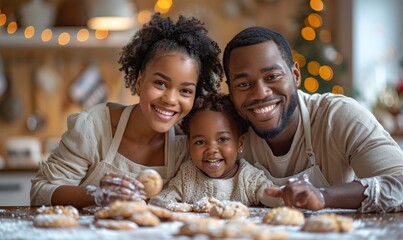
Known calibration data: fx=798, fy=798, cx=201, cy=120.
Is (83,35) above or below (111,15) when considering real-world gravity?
below

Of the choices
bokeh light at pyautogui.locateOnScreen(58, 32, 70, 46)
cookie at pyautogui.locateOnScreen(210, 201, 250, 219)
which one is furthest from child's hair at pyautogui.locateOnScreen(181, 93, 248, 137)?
bokeh light at pyautogui.locateOnScreen(58, 32, 70, 46)

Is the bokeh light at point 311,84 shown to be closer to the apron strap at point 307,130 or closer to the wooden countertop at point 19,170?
the wooden countertop at point 19,170

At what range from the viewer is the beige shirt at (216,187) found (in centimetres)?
259

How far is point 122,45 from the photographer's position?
554cm

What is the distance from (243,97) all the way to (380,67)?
3508 mm

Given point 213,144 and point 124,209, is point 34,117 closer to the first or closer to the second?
point 213,144

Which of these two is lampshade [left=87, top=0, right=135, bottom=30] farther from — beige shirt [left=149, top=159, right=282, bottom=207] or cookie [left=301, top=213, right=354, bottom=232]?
cookie [left=301, top=213, right=354, bottom=232]

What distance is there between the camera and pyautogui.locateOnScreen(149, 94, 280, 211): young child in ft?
8.52

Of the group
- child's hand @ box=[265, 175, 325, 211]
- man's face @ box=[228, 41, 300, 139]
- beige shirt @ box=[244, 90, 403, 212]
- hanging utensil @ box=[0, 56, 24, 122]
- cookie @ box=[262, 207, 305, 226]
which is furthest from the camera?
hanging utensil @ box=[0, 56, 24, 122]

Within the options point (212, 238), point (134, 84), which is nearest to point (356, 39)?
point (134, 84)

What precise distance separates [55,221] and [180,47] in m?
0.89

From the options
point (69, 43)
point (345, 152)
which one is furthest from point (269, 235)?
point (69, 43)

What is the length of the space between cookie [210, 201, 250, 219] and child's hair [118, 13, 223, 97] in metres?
0.60

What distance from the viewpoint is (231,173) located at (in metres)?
2.66
